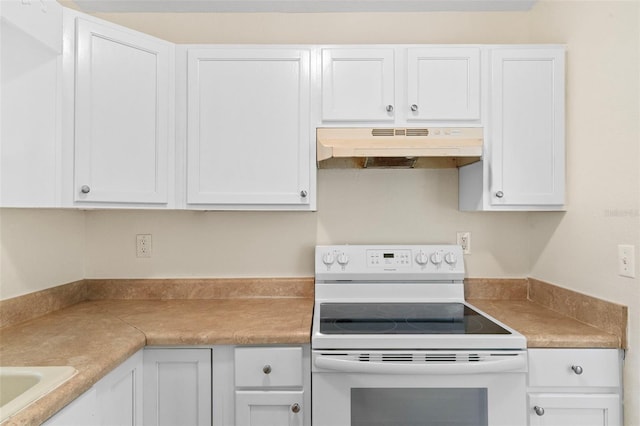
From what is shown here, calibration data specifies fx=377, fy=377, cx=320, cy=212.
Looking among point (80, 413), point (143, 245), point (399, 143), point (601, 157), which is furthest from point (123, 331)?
point (601, 157)

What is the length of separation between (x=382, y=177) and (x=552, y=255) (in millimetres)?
924

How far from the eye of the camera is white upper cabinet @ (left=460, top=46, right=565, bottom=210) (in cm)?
174

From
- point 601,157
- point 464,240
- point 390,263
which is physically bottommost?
point 390,263

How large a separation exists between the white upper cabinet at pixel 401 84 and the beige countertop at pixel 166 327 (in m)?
0.93

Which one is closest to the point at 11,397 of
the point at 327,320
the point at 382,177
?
the point at 327,320

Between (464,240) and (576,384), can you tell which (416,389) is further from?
(464,240)

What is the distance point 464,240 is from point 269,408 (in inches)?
51.8

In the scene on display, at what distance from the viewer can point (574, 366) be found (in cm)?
140

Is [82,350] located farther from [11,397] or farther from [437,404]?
[437,404]

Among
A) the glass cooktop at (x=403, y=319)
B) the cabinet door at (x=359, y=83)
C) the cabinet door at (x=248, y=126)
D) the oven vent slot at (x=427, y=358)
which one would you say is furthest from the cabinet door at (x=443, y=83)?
the oven vent slot at (x=427, y=358)

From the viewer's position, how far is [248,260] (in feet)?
6.84

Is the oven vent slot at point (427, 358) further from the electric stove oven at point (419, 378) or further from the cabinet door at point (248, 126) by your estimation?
the cabinet door at point (248, 126)

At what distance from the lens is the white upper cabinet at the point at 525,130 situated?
5.70 ft

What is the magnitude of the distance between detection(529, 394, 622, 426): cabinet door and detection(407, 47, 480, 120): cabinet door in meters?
1.21
